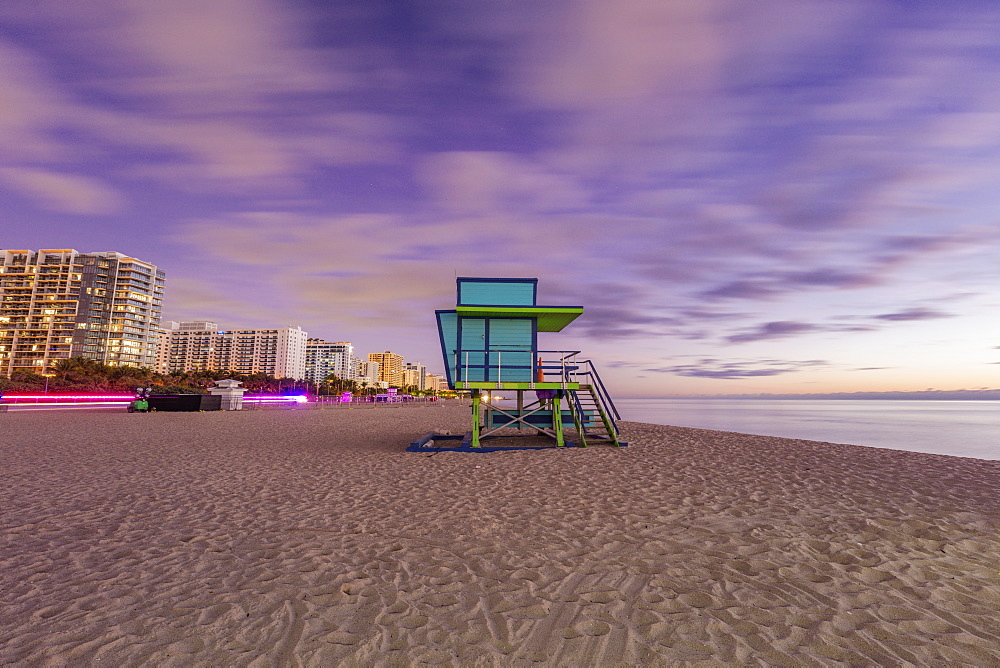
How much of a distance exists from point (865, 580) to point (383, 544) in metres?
6.01

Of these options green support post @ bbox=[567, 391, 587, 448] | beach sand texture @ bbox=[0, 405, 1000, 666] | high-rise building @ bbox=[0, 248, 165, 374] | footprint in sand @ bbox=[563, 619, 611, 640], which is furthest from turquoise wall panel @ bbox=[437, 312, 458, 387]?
Result: high-rise building @ bbox=[0, 248, 165, 374]

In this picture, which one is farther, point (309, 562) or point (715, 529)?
point (715, 529)

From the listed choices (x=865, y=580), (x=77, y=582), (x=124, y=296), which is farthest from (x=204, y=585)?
(x=124, y=296)

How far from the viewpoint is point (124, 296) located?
174m

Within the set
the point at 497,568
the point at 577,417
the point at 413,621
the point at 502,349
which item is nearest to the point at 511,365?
the point at 502,349

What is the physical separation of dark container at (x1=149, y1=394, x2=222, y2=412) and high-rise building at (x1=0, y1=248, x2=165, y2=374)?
16570cm

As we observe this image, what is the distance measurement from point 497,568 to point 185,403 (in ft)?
137

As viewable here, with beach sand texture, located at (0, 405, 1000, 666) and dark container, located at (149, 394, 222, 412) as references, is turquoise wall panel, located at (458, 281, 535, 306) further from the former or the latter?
dark container, located at (149, 394, 222, 412)

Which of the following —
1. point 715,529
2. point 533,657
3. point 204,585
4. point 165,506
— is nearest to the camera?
point 533,657

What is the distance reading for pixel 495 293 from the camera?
685 inches

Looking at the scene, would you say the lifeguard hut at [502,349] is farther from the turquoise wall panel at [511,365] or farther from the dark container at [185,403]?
the dark container at [185,403]

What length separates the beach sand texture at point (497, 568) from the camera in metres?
4.06

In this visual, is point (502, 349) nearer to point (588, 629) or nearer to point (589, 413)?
point (589, 413)

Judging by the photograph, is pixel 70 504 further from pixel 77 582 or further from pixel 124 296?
pixel 124 296
